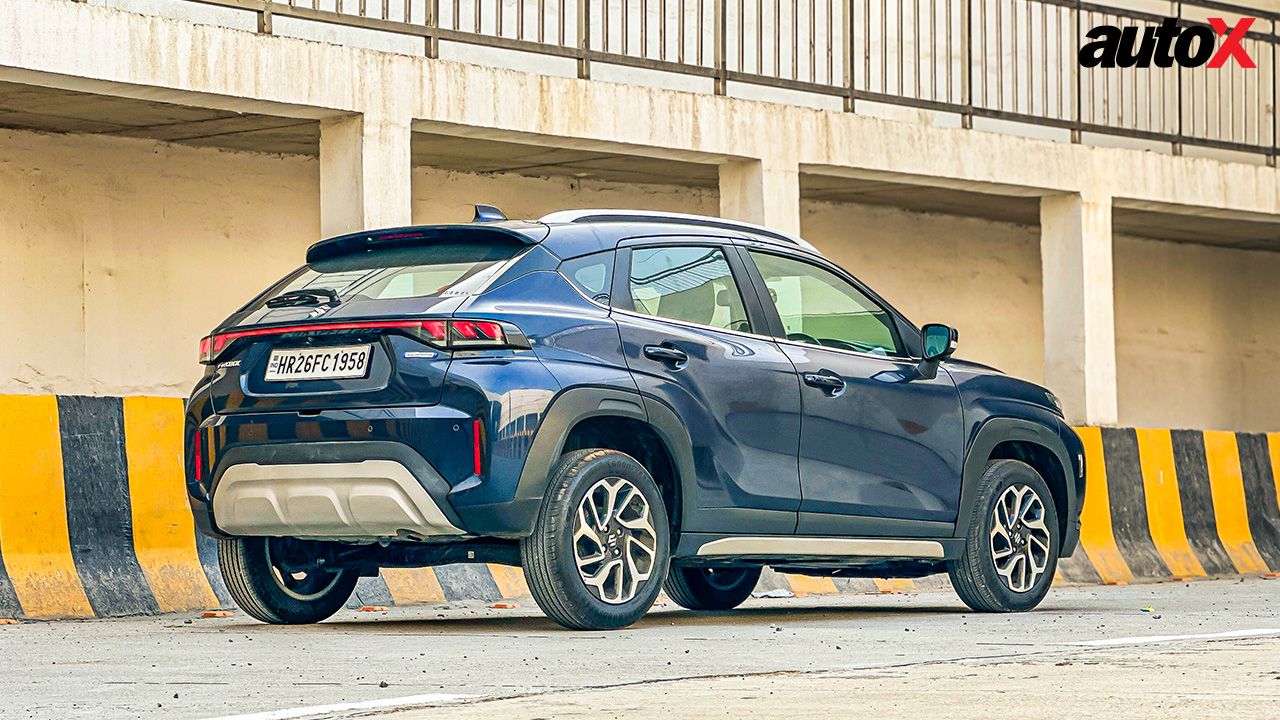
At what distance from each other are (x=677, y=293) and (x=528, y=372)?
1.13m

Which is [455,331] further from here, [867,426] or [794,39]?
[794,39]

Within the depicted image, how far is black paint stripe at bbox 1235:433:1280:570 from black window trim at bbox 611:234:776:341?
6.87m

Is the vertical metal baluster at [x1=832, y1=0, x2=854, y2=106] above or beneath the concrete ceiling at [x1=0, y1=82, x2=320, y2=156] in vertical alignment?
above

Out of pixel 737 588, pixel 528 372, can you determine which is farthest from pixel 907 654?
pixel 737 588

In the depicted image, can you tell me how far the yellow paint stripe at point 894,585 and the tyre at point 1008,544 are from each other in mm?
2581

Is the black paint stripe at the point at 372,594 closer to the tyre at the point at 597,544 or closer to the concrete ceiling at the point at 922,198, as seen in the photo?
the tyre at the point at 597,544

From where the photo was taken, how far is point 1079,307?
627 inches

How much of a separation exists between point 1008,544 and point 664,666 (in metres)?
3.75

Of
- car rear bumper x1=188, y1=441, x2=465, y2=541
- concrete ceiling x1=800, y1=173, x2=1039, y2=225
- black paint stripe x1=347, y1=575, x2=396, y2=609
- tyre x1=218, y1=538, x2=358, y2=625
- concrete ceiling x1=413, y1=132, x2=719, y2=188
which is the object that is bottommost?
black paint stripe x1=347, y1=575, x2=396, y2=609

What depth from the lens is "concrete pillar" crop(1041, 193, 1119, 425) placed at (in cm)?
1584

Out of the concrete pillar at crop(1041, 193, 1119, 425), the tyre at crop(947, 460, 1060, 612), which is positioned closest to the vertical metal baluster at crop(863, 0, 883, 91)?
the concrete pillar at crop(1041, 193, 1119, 425)

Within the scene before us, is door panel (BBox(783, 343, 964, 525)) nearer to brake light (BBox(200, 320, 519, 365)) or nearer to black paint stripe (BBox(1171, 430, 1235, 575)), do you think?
brake light (BBox(200, 320, 519, 365))

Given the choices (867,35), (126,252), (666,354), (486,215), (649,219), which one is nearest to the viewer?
(666,354)

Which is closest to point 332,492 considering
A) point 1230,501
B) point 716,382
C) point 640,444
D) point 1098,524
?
point 640,444
